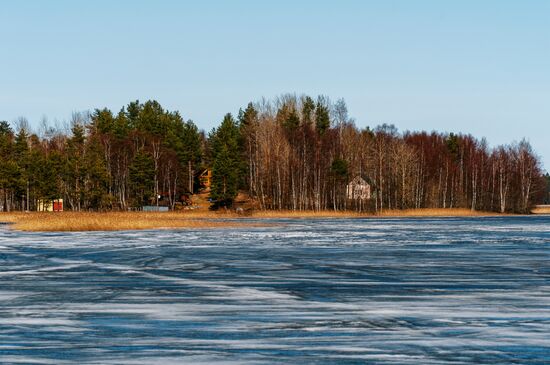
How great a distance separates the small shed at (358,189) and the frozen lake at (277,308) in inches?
3151

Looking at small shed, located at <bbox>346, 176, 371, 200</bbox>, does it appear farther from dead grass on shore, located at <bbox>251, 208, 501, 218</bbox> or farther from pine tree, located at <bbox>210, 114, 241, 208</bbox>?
pine tree, located at <bbox>210, 114, 241, 208</bbox>

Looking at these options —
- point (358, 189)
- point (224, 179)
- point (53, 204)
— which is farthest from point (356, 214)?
point (53, 204)

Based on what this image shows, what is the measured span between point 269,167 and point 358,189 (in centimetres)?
1133

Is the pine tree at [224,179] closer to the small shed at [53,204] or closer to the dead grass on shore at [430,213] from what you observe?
the small shed at [53,204]

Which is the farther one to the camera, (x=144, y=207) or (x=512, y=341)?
(x=144, y=207)

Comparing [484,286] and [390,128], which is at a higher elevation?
[390,128]

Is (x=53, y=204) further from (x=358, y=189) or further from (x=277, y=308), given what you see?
(x=277, y=308)

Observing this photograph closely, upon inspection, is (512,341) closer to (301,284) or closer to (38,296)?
(301,284)

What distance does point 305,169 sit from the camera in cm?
10719

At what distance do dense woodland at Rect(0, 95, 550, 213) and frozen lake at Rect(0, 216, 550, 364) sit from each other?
73.2 metres

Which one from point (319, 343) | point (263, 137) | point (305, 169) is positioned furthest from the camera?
point (263, 137)

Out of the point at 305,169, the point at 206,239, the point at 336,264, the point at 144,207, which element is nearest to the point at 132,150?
the point at 144,207

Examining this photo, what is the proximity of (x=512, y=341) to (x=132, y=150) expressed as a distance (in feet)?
338

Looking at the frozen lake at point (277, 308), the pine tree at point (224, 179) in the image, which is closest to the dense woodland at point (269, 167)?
the pine tree at point (224, 179)
